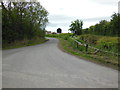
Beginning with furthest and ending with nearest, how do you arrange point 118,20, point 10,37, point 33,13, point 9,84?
point 33,13 < point 10,37 < point 118,20 < point 9,84

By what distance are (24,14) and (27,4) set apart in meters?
3.69

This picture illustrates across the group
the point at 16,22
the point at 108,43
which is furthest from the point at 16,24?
the point at 108,43

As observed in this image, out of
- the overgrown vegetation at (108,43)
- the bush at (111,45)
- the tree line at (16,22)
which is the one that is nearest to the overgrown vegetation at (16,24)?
the tree line at (16,22)

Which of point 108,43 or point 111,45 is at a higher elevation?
point 108,43

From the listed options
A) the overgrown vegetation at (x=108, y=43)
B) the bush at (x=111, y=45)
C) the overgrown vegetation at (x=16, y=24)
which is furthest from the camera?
the overgrown vegetation at (x=16, y=24)

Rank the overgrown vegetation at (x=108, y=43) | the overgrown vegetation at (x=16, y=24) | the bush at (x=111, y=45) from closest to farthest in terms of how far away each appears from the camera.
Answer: the bush at (x=111, y=45)
the overgrown vegetation at (x=108, y=43)
the overgrown vegetation at (x=16, y=24)

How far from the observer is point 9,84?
493 centimetres

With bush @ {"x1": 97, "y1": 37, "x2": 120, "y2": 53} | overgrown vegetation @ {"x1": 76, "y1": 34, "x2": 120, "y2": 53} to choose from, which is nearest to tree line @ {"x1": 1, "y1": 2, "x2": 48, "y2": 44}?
overgrown vegetation @ {"x1": 76, "y1": 34, "x2": 120, "y2": 53}

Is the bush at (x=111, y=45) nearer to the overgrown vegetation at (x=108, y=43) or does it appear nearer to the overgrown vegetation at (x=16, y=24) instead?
the overgrown vegetation at (x=108, y=43)

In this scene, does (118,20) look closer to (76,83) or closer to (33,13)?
(76,83)

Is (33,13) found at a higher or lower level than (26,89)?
higher

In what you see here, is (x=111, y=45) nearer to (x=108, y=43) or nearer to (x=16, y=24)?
(x=108, y=43)

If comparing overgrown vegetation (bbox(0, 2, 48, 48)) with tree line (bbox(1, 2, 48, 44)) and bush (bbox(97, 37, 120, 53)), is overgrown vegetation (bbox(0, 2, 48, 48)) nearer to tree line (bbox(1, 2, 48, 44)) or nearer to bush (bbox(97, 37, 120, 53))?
tree line (bbox(1, 2, 48, 44))

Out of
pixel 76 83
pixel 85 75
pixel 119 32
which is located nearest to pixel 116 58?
pixel 85 75
